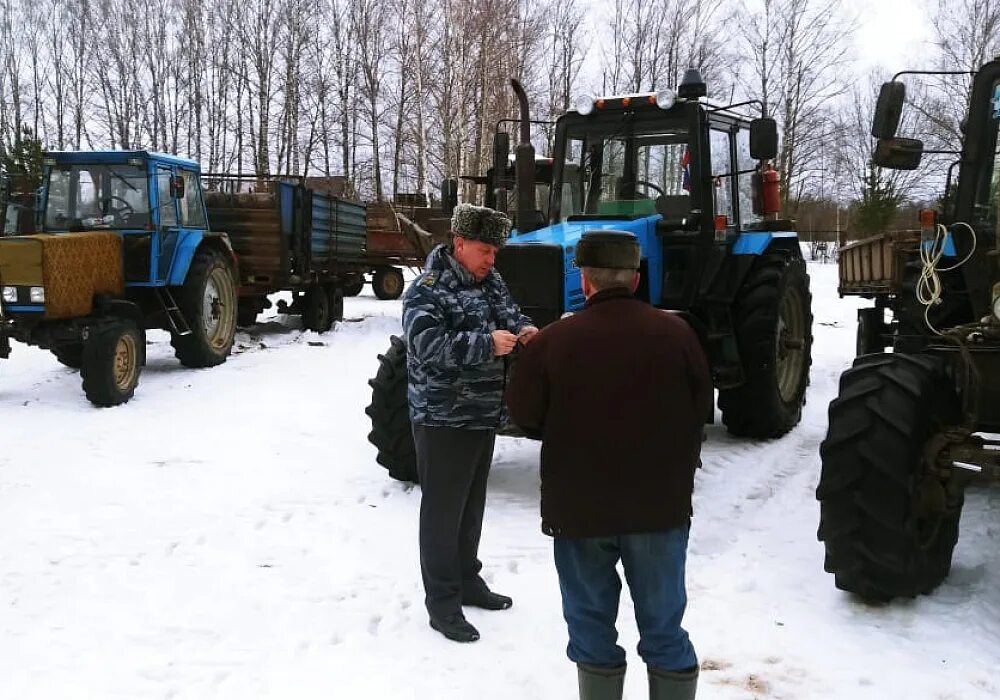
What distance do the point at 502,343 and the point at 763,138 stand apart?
3.33 metres

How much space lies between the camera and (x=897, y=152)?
4.30 meters

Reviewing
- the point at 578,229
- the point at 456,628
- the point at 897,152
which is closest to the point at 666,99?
the point at 578,229

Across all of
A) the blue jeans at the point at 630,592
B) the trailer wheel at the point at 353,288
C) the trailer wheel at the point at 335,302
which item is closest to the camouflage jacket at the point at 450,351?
the blue jeans at the point at 630,592

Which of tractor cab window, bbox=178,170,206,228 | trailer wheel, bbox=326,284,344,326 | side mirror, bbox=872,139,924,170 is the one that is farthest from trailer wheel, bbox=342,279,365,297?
side mirror, bbox=872,139,924,170

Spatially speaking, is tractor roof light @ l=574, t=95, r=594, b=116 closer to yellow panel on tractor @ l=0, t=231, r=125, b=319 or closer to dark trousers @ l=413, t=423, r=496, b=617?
dark trousers @ l=413, t=423, r=496, b=617

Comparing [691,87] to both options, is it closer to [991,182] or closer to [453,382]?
[991,182]

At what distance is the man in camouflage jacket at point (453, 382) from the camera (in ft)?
11.2

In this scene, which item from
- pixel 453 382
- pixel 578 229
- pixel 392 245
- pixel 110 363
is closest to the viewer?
Answer: pixel 453 382

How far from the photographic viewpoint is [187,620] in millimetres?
3723

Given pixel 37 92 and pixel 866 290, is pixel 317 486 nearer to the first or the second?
pixel 866 290

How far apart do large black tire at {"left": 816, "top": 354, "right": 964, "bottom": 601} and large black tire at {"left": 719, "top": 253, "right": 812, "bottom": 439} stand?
2630mm

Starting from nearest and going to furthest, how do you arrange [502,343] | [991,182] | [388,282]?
[502,343] → [991,182] → [388,282]

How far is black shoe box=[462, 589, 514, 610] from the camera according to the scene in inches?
149

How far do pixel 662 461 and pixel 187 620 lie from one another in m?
2.28
